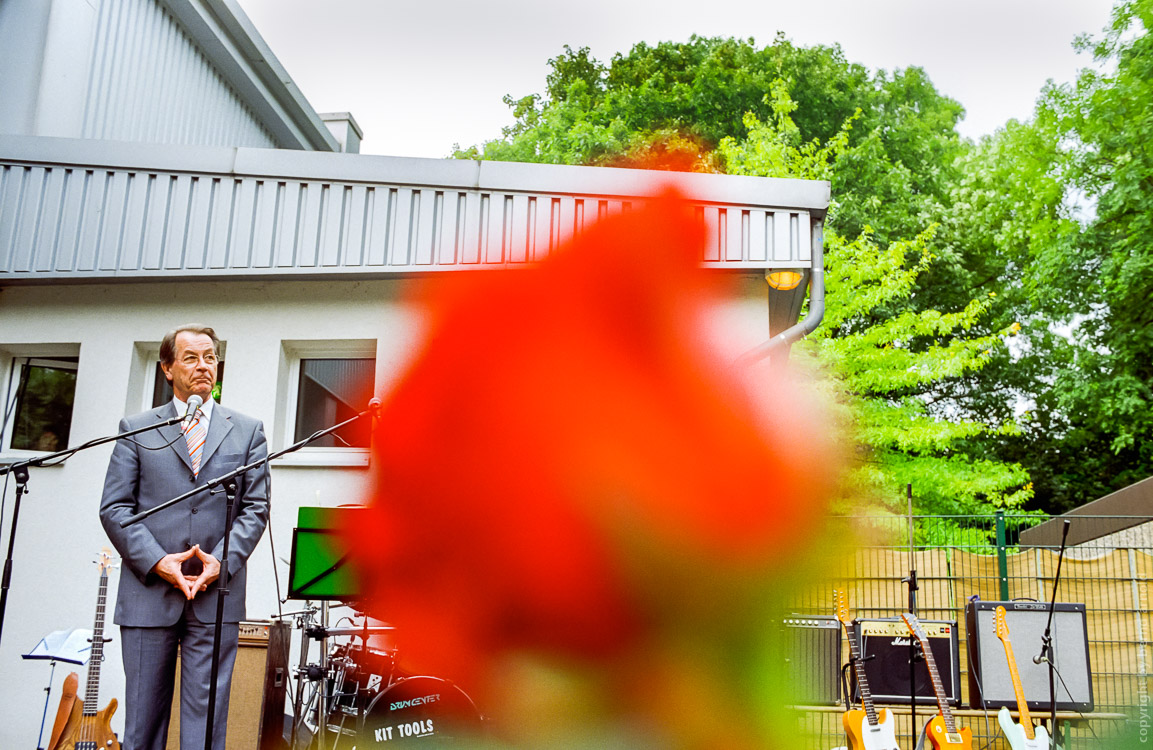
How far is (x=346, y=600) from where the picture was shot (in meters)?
3.66

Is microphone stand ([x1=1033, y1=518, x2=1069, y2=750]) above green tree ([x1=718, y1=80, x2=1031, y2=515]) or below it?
below

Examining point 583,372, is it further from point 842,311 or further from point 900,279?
point 900,279

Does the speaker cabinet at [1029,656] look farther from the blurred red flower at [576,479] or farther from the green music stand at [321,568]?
the green music stand at [321,568]

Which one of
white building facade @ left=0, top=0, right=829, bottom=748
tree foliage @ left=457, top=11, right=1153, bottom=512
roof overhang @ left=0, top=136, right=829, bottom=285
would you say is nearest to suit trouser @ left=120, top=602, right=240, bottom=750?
white building facade @ left=0, top=0, right=829, bottom=748

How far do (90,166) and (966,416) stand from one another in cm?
1481

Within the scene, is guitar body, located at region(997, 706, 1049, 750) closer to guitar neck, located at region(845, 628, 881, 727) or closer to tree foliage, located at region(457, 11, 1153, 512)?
guitar neck, located at region(845, 628, 881, 727)

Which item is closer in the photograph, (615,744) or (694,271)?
(615,744)

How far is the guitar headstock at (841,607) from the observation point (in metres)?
5.05

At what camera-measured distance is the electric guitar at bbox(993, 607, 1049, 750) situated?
A: 4.76 meters

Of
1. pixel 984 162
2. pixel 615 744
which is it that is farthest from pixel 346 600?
pixel 984 162

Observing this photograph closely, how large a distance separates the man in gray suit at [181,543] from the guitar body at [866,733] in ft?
10.4

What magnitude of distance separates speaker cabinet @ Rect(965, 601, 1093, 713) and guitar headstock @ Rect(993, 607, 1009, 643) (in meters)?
0.05

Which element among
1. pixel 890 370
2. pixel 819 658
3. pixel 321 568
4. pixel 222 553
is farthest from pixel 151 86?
pixel 890 370

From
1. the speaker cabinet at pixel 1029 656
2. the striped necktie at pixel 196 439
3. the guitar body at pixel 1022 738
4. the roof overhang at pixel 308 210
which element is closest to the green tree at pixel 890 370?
the speaker cabinet at pixel 1029 656
